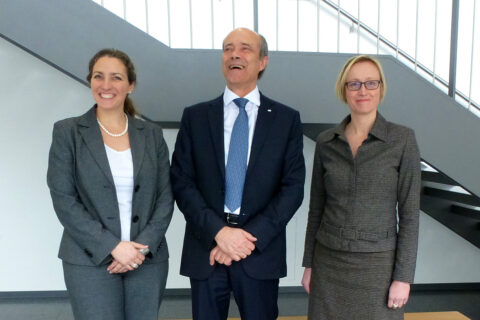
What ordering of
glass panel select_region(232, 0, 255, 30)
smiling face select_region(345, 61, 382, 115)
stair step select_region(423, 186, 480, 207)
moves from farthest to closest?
1. glass panel select_region(232, 0, 255, 30)
2. stair step select_region(423, 186, 480, 207)
3. smiling face select_region(345, 61, 382, 115)

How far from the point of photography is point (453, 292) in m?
4.12

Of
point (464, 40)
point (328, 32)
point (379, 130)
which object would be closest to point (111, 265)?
point (379, 130)

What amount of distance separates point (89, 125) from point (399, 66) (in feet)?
6.36

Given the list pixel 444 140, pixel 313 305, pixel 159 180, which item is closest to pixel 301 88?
pixel 444 140

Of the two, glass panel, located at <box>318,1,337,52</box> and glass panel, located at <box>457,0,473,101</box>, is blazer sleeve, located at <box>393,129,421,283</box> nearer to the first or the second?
glass panel, located at <box>457,0,473,101</box>

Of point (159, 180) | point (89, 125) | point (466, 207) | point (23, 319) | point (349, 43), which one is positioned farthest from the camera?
point (349, 43)

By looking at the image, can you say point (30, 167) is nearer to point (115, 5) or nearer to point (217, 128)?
point (115, 5)

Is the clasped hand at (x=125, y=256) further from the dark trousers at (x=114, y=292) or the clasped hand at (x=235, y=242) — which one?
the clasped hand at (x=235, y=242)

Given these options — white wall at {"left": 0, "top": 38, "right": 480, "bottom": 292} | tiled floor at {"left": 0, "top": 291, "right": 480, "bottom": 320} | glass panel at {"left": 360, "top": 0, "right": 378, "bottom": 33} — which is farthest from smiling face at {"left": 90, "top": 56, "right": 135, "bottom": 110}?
glass panel at {"left": 360, "top": 0, "right": 378, "bottom": 33}

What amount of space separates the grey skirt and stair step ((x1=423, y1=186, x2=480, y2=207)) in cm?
155

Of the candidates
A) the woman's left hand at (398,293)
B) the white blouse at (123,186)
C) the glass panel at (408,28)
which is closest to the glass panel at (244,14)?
the glass panel at (408,28)

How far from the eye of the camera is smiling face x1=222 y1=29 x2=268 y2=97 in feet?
6.48

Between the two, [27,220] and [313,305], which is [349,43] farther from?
[27,220]

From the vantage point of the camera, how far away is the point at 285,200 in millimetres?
1916
